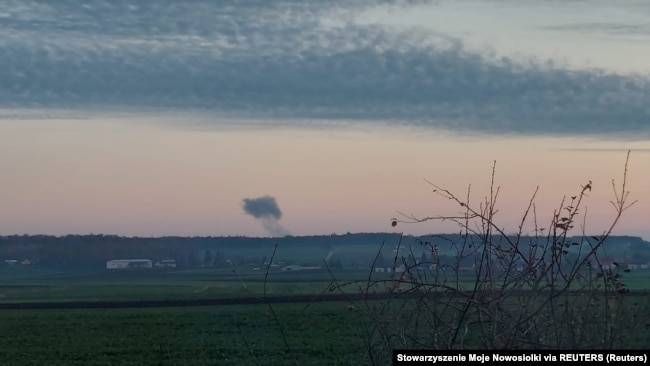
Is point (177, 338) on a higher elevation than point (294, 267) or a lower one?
lower

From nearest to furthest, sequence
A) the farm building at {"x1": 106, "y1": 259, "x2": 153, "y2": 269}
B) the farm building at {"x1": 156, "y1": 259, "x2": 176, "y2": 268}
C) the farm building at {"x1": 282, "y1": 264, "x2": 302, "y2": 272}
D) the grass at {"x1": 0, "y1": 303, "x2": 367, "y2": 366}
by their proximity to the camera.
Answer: the grass at {"x1": 0, "y1": 303, "x2": 367, "y2": 366} → the farm building at {"x1": 282, "y1": 264, "x2": 302, "y2": 272} → the farm building at {"x1": 106, "y1": 259, "x2": 153, "y2": 269} → the farm building at {"x1": 156, "y1": 259, "x2": 176, "y2": 268}

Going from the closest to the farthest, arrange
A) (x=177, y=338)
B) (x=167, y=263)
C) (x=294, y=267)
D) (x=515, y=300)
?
(x=515, y=300) → (x=177, y=338) → (x=294, y=267) → (x=167, y=263)

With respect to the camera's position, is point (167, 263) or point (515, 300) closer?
point (515, 300)

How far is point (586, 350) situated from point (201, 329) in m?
27.7

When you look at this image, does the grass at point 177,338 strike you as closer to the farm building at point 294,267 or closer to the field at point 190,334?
the field at point 190,334

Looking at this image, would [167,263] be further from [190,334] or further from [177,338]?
[177,338]

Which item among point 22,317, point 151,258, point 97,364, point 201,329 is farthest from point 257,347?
point 151,258

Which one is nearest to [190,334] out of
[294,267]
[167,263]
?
[294,267]

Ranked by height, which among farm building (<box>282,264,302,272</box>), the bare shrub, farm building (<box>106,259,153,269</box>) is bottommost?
the bare shrub

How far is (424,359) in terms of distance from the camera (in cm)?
A: 498

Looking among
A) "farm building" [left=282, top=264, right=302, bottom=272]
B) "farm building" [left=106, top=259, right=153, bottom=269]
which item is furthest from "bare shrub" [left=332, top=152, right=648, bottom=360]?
"farm building" [left=106, top=259, right=153, bottom=269]

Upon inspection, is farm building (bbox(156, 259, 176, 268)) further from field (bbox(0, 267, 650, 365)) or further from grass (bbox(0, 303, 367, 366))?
grass (bbox(0, 303, 367, 366))

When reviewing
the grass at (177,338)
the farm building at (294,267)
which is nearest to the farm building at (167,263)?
the farm building at (294,267)

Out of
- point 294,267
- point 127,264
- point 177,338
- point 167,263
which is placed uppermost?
point 167,263
